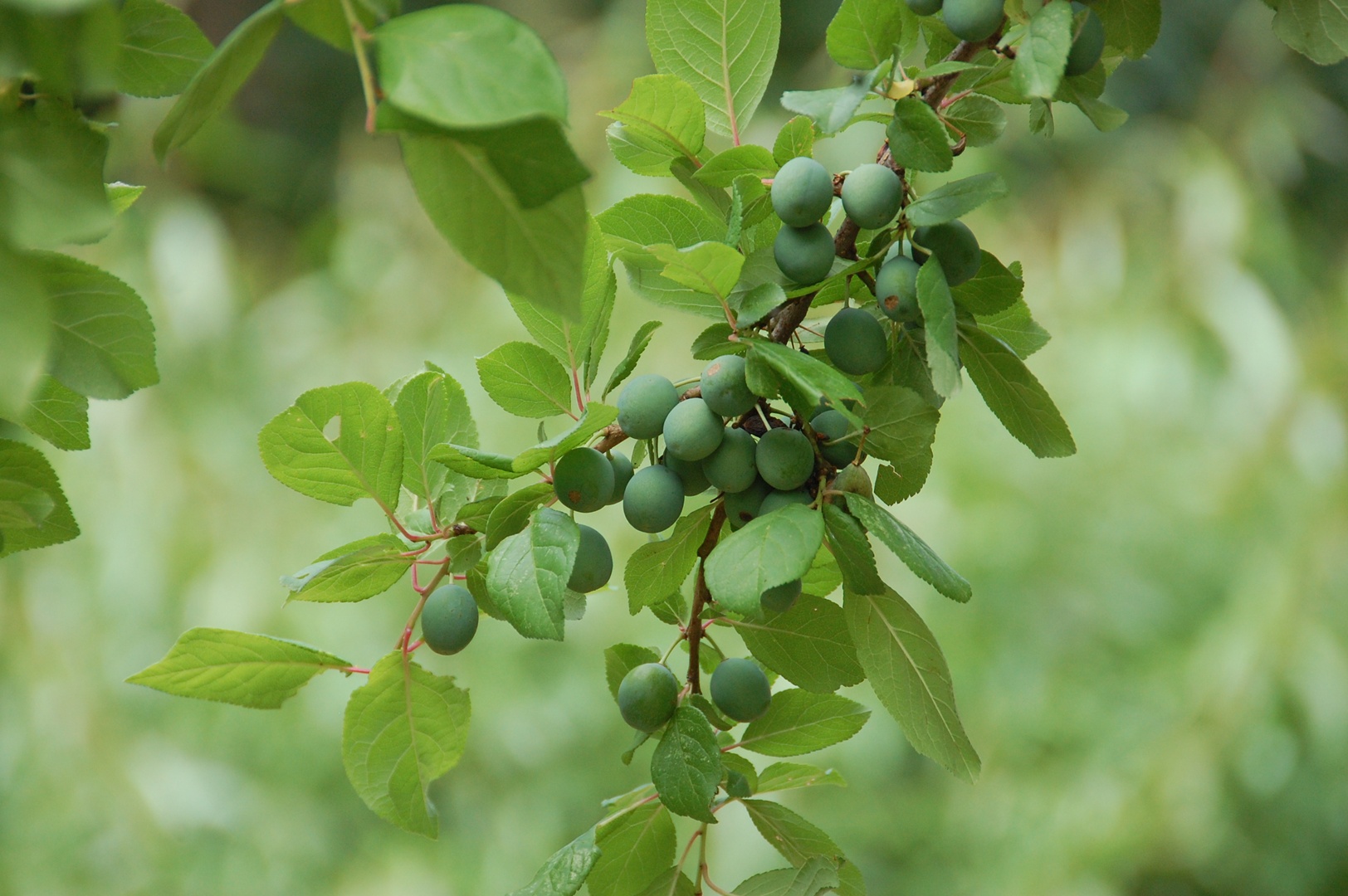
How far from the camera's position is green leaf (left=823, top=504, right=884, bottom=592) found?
0.31 meters

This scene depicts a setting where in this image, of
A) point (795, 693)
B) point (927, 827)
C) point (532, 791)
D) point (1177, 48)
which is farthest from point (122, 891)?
point (1177, 48)

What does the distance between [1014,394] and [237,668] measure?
266 mm

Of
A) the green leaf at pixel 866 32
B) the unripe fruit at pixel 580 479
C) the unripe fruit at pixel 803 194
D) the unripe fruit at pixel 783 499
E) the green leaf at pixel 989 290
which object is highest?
the green leaf at pixel 866 32

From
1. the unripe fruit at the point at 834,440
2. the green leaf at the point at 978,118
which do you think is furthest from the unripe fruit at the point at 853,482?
the green leaf at the point at 978,118

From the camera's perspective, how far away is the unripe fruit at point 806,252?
32cm

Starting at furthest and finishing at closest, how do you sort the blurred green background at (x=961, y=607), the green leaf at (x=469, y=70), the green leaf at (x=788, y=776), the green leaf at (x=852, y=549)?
the blurred green background at (x=961, y=607)
the green leaf at (x=788, y=776)
the green leaf at (x=852, y=549)
the green leaf at (x=469, y=70)

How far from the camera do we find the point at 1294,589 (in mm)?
1663

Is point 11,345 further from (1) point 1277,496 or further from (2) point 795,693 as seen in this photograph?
(1) point 1277,496

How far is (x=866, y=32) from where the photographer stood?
1.06 ft

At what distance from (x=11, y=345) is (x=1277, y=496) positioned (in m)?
1.99

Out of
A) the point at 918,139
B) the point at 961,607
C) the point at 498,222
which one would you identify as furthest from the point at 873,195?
the point at 961,607

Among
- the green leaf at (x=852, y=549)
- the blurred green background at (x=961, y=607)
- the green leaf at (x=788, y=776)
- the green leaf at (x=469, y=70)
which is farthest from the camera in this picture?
the blurred green background at (x=961, y=607)

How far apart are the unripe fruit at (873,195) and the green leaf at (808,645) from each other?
12 centimetres

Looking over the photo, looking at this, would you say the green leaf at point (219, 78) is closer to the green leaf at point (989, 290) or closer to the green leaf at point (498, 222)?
the green leaf at point (498, 222)
